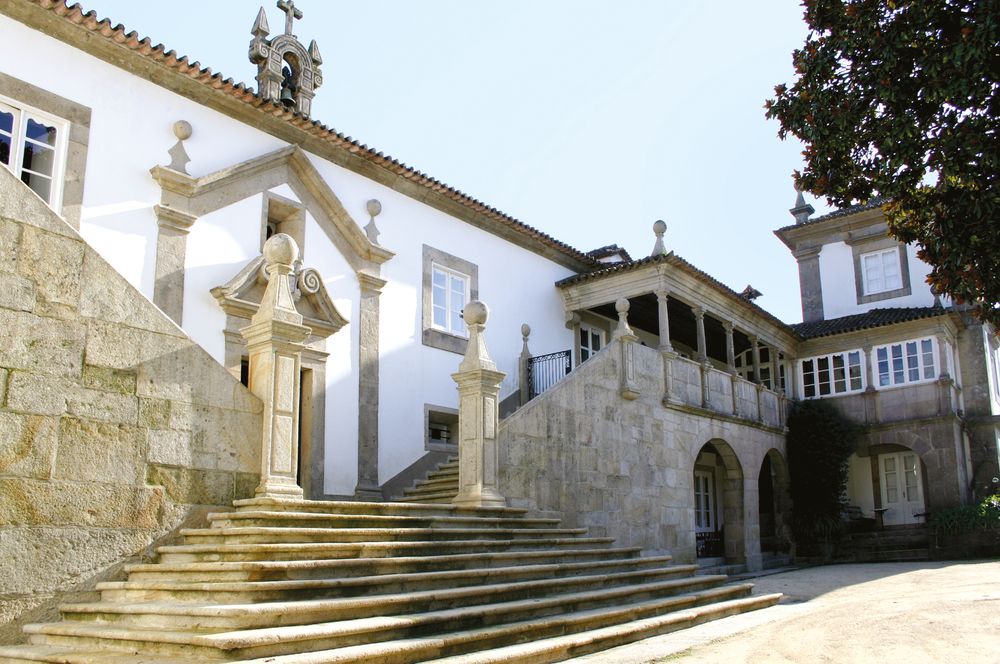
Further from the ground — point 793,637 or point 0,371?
point 0,371

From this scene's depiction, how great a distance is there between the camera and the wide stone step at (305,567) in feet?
20.2

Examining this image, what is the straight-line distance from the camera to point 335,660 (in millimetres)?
5121

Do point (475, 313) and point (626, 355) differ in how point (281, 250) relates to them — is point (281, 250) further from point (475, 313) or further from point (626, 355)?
point (626, 355)

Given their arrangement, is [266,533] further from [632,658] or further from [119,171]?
[119,171]

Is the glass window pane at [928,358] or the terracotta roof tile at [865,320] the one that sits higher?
the terracotta roof tile at [865,320]

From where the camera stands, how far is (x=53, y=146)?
9711 millimetres

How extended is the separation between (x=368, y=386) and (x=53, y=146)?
4.79 m

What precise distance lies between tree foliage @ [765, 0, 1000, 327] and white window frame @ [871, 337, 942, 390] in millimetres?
12088

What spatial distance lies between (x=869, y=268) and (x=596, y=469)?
12821mm

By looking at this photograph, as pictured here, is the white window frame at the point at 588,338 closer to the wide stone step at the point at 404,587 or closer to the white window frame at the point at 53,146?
the wide stone step at the point at 404,587

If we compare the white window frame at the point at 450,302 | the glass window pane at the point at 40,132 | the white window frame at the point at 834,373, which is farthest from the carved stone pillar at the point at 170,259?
the white window frame at the point at 834,373

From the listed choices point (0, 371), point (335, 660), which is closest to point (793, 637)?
point (335, 660)

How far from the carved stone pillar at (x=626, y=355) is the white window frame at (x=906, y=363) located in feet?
28.9

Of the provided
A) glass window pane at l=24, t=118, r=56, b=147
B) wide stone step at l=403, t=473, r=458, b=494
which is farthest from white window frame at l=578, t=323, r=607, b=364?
glass window pane at l=24, t=118, r=56, b=147
